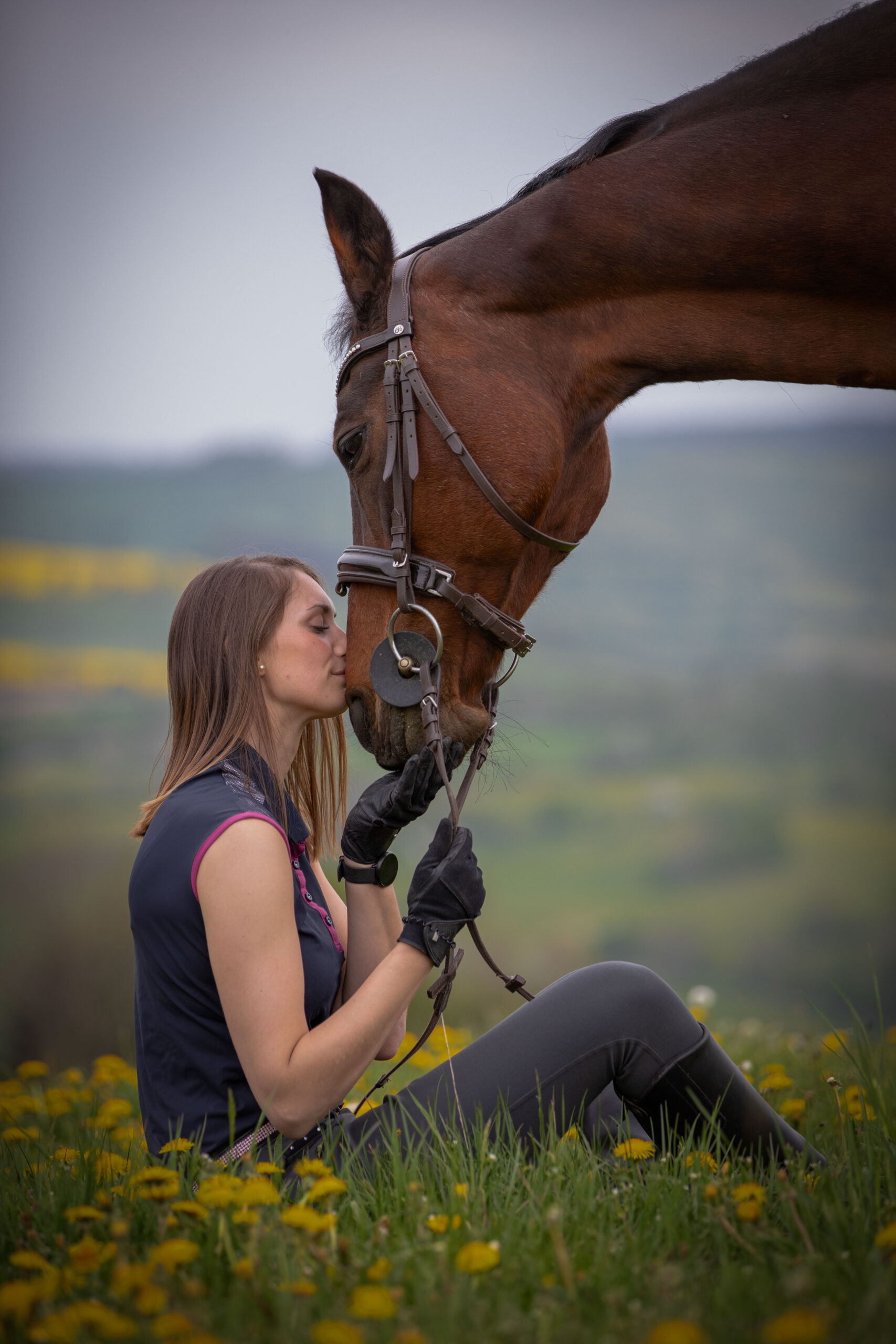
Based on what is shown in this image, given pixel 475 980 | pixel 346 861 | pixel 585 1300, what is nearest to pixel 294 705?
pixel 346 861

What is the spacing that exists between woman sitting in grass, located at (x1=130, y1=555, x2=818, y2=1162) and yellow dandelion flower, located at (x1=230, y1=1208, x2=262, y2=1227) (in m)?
0.33

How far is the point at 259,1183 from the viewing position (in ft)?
5.14

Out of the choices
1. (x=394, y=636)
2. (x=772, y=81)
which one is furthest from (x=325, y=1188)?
(x=772, y=81)

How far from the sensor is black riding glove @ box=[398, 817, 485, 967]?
211 centimetres

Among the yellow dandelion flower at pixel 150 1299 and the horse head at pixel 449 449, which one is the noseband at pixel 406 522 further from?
the yellow dandelion flower at pixel 150 1299

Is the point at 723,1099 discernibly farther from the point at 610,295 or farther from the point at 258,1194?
the point at 610,295

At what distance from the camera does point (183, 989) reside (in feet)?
6.98

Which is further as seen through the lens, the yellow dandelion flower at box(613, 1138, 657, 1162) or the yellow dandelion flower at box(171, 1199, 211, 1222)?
the yellow dandelion flower at box(613, 1138, 657, 1162)

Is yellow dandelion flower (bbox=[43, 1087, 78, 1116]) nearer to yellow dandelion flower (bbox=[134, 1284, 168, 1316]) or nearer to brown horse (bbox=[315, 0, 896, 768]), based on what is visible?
brown horse (bbox=[315, 0, 896, 768])

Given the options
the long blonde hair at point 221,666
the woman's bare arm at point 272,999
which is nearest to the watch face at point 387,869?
the long blonde hair at point 221,666

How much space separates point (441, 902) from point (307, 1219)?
2.54 feet

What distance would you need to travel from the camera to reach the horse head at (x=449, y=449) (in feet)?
8.07

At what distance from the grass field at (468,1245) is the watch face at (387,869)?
71 cm

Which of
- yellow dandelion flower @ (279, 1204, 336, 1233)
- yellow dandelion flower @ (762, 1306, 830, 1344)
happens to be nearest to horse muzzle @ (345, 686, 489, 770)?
yellow dandelion flower @ (279, 1204, 336, 1233)
